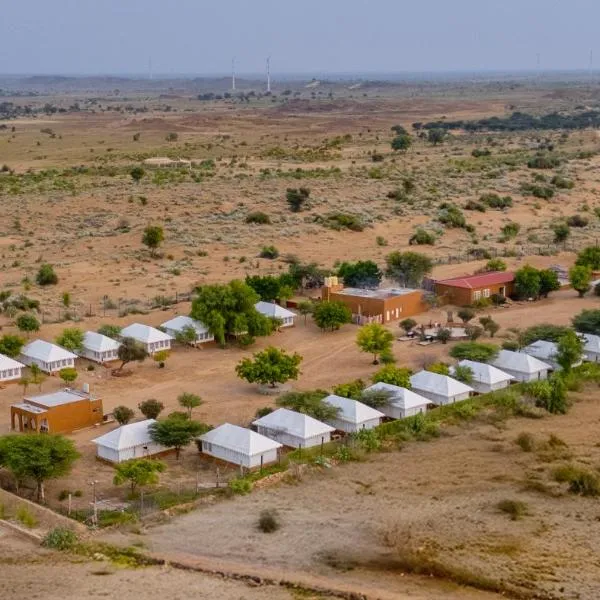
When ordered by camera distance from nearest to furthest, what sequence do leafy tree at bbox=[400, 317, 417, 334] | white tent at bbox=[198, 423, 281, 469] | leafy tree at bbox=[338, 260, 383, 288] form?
white tent at bbox=[198, 423, 281, 469] → leafy tree at bbox=[400, 317, 417, 334] → leafy tree at bbox=[338, 260, 383, 288]

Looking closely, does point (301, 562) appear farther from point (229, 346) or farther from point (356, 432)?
point (229, 346)

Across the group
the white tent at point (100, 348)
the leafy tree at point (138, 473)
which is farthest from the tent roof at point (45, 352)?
the leafy tree at point (138, 473)

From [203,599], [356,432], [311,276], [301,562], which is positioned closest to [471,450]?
[356,432]

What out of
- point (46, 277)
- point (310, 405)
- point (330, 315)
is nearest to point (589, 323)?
point (330, 315)

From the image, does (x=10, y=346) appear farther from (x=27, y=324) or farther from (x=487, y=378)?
(x=487, y=378)

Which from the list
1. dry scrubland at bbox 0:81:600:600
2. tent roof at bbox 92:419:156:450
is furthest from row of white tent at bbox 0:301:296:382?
tent roof at bbox 92:419:156:450

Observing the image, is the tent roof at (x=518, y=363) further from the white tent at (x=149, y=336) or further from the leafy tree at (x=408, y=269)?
the leafy tree at (x=408, y=269)

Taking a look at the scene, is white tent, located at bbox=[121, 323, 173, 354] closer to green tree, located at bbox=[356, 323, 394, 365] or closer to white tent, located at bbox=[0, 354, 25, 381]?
white tent, located at bbox=[0, 354, 25, 381]
